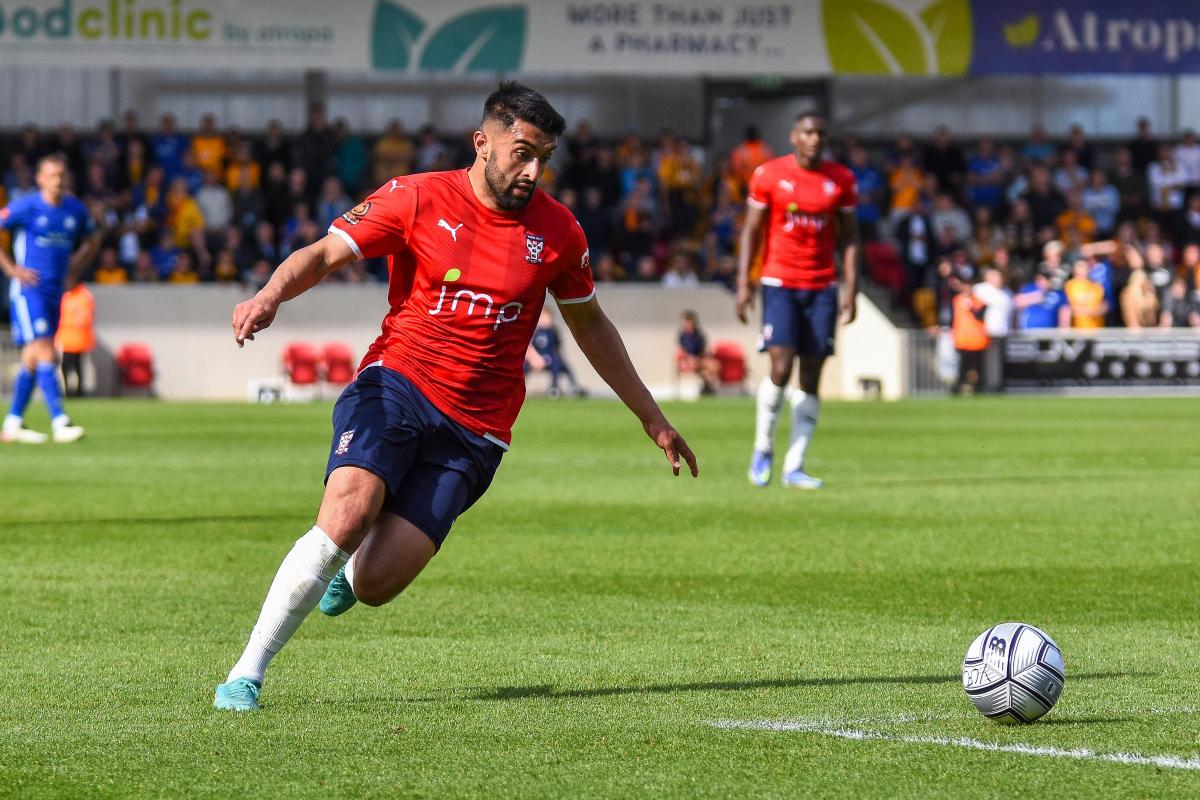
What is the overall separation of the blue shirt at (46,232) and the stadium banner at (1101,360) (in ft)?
59.2

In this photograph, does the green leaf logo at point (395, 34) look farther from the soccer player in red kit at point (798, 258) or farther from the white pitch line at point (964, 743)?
the white pitch line at point (964, 743)

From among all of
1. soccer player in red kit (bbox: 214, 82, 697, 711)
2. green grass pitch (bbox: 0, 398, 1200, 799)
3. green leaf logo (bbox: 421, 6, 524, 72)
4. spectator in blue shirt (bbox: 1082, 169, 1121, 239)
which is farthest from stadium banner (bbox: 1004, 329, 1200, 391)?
soccer player in red kit (bbox: 214, 82, 697, 711)

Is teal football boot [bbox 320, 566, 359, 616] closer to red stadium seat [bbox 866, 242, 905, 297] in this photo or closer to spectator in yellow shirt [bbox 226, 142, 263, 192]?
spectator in yellow shirt [bbox 226, 142, 263, 192]

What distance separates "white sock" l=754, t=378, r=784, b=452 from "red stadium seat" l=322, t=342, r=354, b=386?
18.5 m

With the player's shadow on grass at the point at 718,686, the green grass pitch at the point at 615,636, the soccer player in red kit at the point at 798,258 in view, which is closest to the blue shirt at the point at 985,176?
the green grass pitch at the point at 615,636

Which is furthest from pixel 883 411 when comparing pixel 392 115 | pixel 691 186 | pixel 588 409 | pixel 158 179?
pixel 392 115

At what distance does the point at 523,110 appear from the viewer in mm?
5941

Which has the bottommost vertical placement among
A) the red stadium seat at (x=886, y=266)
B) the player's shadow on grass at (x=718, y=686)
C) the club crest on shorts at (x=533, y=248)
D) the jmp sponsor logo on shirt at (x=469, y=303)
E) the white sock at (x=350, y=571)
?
the player's shadow on grass at (x=718, y=686)

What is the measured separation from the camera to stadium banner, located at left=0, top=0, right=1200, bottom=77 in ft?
107

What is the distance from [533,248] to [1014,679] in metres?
2.02

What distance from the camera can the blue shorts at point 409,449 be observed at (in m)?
5.89

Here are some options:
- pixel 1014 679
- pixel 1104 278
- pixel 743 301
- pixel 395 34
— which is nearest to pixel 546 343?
pixel 395 34

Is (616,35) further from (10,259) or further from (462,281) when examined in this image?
(462,281)

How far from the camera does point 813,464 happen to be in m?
16.6
